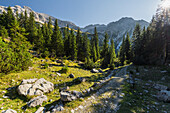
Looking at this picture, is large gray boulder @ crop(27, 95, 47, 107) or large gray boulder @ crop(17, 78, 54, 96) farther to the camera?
large gray boulder @ crop(17, 78, 54, 96)

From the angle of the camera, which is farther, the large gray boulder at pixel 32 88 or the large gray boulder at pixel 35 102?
the large gray boulder at pixel 32 88

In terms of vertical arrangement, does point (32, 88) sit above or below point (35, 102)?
above

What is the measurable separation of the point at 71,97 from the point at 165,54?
27.0 metres

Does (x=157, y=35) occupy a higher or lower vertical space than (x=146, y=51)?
higher

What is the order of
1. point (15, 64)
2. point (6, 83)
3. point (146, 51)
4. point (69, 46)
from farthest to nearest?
1. point (69, 46)
2. point (146, 51)
3. point (15, 64)
4. point (6, 83)

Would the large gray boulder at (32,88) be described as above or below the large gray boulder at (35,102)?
above

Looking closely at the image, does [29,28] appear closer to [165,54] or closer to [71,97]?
[71,97]

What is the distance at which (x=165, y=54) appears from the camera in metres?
19.8

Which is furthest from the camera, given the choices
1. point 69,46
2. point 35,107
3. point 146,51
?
point 69,46

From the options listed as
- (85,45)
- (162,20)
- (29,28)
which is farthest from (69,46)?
(162,20)

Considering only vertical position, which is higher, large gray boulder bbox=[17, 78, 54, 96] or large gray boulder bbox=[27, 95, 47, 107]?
large gray boulder bbox=[17, 78, 54, 96]

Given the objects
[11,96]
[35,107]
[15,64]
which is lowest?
[35,107]

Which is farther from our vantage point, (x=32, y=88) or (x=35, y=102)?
(x=32, y=88)

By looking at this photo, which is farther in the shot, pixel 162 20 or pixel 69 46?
pixel 69 46
